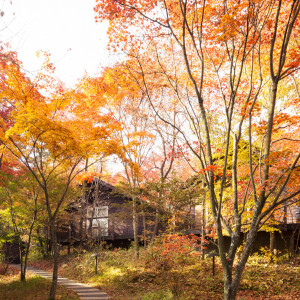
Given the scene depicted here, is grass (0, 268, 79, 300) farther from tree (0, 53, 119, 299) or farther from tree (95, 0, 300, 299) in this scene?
tree (95, 0, 300, 299)

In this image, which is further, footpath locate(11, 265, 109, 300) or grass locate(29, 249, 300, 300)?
footpath locate(11, 265, 109, 300)

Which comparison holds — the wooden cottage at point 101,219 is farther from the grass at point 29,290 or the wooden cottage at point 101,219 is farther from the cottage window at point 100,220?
the grass at point 29,290

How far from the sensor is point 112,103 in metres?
15.1

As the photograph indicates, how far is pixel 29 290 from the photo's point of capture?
11016mm

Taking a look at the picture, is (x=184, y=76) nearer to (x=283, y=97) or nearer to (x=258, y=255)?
(x=283, y=97)

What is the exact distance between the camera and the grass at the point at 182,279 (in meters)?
9.86

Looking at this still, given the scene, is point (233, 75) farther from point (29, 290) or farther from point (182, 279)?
point (29, 290)

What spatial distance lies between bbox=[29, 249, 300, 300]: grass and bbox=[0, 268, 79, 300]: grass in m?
1.82

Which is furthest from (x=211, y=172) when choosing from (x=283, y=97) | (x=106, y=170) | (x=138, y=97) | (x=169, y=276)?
(x=106, y=170)

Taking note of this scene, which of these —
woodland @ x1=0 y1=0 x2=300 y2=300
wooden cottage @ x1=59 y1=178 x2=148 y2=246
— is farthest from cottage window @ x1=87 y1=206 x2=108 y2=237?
woodland @ x1=0 y1=0 x2=300 y2=300

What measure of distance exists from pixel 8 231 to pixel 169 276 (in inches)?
344

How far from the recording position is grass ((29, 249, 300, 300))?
32.3 ft

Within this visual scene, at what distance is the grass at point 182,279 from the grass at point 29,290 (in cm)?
182

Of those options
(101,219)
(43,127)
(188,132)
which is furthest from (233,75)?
(101,219)
